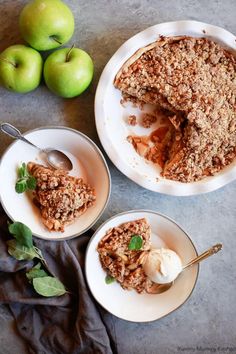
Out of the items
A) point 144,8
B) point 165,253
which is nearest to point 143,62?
point 144,8

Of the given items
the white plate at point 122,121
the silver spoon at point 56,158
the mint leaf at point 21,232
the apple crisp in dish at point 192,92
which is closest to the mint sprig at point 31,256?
the mint leaf at point 21,232

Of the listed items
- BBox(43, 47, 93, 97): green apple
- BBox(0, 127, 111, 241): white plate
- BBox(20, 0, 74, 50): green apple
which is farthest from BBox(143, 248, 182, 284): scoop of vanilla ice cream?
BBox(20, 0, 74, 50): green apple

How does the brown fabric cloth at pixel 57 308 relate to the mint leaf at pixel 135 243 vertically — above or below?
below

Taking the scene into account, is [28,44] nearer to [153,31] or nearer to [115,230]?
[153,31]

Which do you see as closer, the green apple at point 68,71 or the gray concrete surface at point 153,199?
the green apple at point 68,71

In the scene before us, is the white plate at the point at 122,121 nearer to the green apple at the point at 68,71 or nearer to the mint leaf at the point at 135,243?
the green apple at the point at 68,71

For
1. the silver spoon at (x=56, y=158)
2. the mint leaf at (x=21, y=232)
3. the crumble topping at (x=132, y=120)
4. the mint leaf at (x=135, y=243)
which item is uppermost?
the crumble topping at (x=132, y=120)

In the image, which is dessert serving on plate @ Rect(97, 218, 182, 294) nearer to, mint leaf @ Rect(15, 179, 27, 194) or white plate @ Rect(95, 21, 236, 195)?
white plate @ Rect(95, 21, 236, 195)
